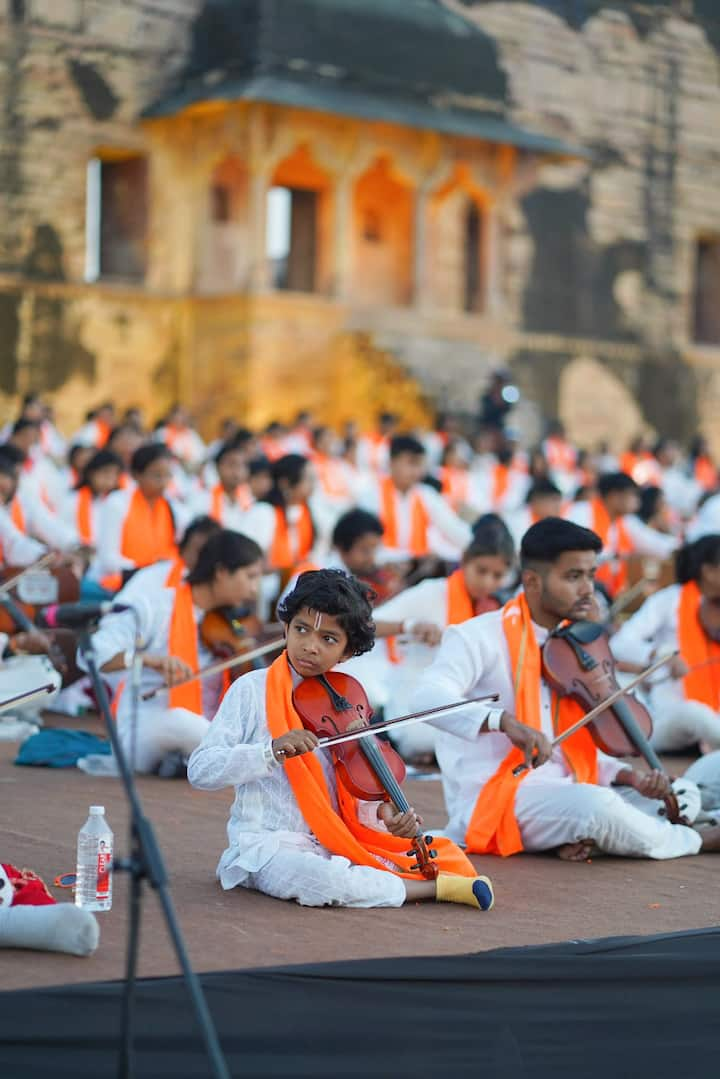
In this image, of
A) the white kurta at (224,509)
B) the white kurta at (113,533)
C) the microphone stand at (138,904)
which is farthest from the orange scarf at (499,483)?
the microphone stand at (138,904)

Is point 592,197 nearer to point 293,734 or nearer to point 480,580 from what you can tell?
point 480,580

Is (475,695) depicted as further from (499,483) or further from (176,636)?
(499,483)

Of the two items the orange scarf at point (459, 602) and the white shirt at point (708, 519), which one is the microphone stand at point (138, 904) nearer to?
the orange scarf at point (459, 602)

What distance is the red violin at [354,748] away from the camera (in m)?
4.40

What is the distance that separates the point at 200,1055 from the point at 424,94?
60.3ft

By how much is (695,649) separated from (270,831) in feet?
10.7

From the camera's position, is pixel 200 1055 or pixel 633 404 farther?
pixel 633 404

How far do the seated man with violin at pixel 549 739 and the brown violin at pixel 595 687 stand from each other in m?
0.01

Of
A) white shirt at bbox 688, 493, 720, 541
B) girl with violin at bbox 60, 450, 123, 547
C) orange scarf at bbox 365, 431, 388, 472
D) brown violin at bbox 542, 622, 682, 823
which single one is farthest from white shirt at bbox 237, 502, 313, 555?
orange scarf at bbox 365, 431, 388, 472

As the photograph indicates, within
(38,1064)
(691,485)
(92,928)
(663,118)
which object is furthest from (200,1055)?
(663,118)

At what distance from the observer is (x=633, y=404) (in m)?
24.4

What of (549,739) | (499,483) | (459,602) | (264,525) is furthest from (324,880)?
(499,483)

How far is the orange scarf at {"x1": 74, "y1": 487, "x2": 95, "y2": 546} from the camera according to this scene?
36.6 feet

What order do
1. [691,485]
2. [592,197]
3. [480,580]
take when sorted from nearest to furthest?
[480,580]
[691,485]
[592,197]
